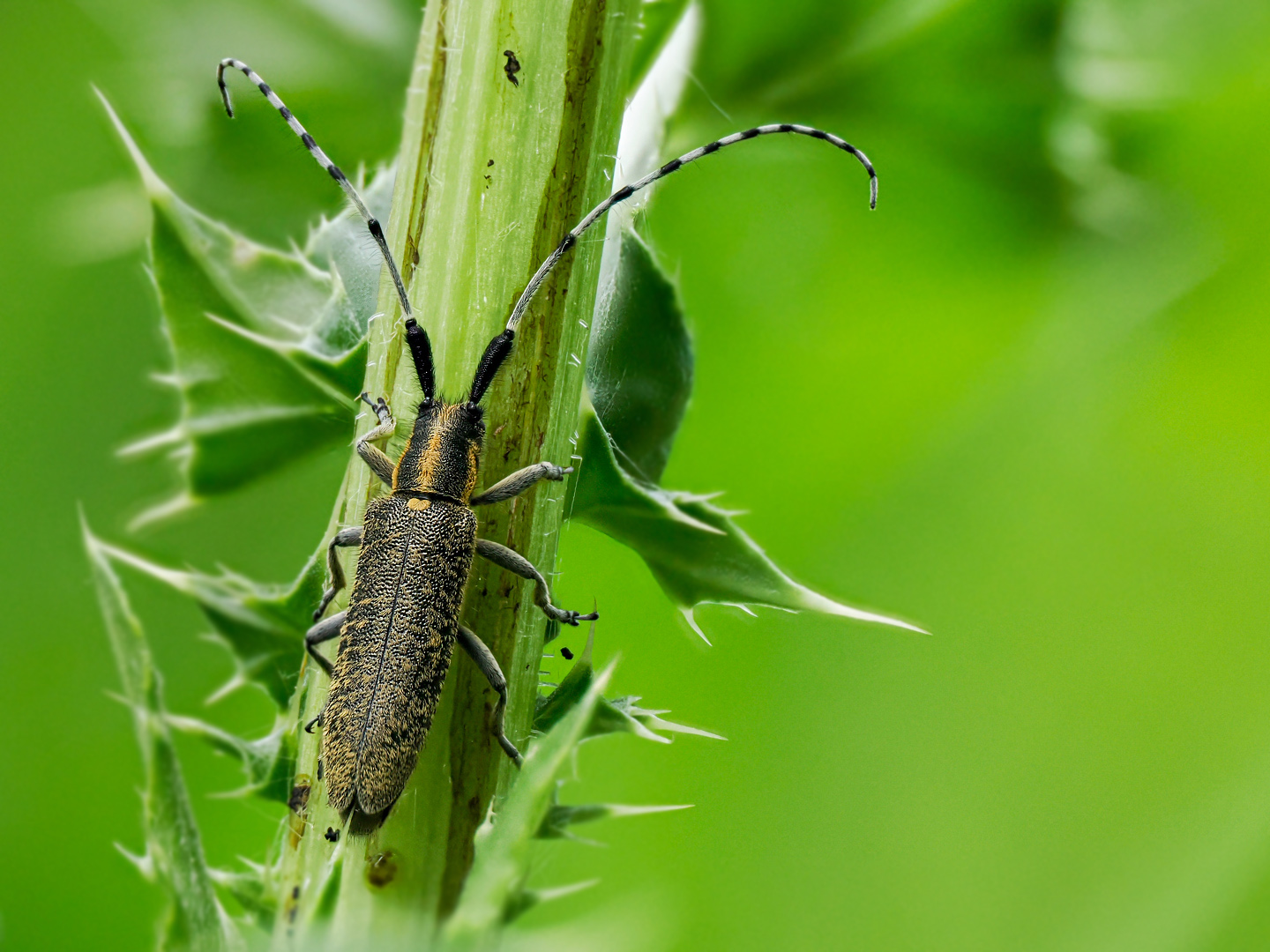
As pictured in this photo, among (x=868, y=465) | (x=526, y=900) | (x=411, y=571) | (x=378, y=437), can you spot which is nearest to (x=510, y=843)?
(x=526, y=900)

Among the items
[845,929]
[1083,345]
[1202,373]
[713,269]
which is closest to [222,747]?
[845,929]

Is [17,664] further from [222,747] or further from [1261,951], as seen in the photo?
[1261,951]

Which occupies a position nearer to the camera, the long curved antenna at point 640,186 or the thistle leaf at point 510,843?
the thistle leaf at point 510,843

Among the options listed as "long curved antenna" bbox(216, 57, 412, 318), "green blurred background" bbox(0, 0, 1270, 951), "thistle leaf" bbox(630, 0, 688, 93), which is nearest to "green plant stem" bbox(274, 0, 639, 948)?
"long curved antenna" bbox(216, 57, 412, 318)

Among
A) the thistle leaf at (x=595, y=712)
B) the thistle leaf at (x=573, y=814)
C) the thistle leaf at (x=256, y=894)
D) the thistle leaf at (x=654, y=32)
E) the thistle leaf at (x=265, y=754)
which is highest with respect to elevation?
the thistle leaf at (x=654, y=32)

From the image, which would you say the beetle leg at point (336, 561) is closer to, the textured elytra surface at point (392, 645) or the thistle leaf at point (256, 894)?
the textured elytra surface at point (392, 645)

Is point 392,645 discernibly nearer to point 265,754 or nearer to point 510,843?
point 265,754

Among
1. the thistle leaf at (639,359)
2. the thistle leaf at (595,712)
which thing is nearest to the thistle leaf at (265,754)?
the thistle leaf at (595,712)
